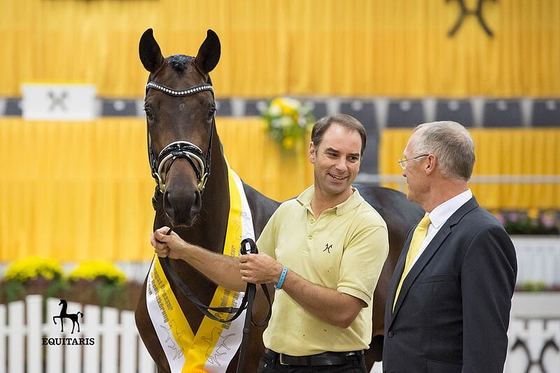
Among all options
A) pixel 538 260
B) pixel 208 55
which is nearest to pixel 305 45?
pixel 538 260

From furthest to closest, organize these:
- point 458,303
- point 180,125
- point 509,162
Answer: point 509,162 → point 180,125 → point 458,303

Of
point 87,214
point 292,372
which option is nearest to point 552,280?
point 87,214

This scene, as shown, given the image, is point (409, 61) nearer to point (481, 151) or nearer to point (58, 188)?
point (481, 151)

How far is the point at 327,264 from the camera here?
103 inches

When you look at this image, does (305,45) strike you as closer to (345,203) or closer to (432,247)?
(345,203)

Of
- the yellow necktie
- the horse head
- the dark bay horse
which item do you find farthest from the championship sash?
the yellow necktie

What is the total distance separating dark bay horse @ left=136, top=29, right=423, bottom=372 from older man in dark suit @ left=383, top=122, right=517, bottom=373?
0.84 metres

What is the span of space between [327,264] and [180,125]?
77 centimetres

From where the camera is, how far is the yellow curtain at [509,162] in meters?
12.3

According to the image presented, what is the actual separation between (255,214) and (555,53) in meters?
11.1

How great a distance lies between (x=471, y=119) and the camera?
12875 millimetres

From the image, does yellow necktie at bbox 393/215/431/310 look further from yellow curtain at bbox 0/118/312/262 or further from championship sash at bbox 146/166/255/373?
yellow curtain at bbox 0/118/312/262

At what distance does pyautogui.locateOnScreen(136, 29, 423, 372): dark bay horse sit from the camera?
2746mm

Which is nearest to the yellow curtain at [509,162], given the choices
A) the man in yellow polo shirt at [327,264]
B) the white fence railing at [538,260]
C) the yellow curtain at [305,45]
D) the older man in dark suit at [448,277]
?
the yellow curtain at [305,45]
